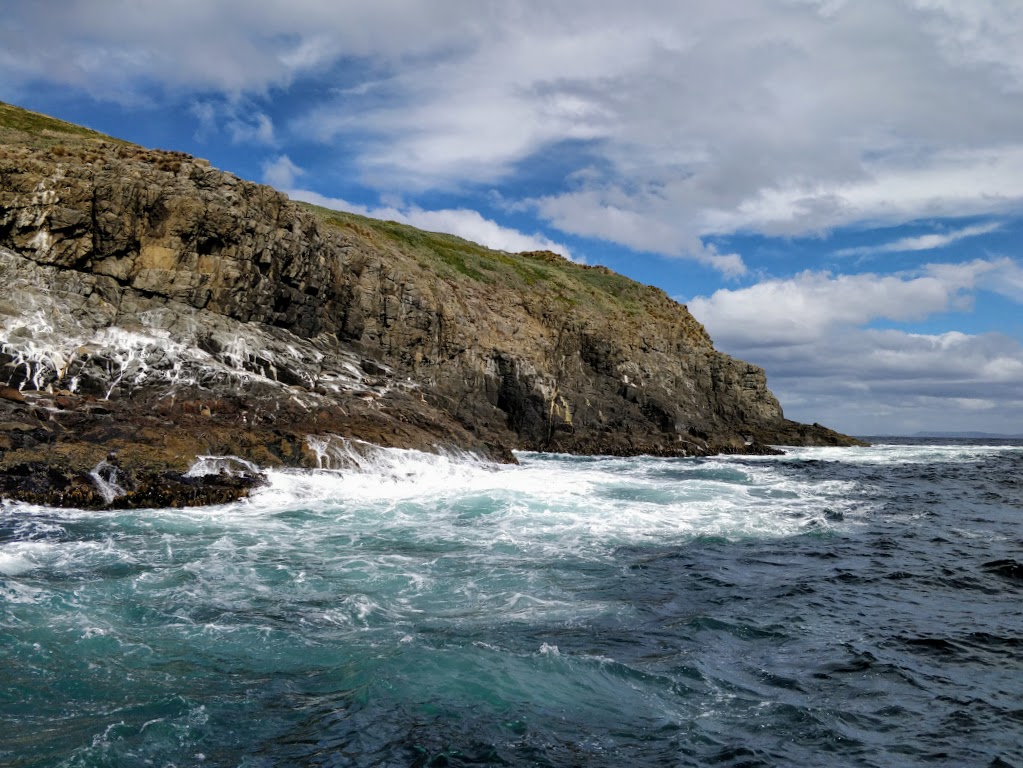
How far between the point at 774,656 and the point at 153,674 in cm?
812

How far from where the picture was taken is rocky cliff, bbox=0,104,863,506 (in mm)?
21953

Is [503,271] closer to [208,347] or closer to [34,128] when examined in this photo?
[34,128]

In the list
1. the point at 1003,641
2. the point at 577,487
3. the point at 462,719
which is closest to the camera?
the point at 462,719

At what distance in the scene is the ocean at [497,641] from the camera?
23.4 ft

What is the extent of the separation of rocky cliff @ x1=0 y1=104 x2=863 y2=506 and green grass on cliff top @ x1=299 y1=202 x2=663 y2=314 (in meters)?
6.47

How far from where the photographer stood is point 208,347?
96.4 feet

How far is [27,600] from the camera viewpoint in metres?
10.9

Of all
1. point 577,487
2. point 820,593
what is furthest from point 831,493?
point 820,593

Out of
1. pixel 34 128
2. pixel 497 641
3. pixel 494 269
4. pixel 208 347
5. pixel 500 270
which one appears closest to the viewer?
pixel 497 641

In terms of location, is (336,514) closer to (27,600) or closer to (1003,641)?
(27,600)

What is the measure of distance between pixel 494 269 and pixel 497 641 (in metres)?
59.8

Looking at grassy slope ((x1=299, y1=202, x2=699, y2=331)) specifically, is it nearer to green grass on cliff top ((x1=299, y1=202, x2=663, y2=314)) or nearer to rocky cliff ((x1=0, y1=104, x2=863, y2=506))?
green grass on cliff top ((x1=299, y1=202, x2=663, y2=314))

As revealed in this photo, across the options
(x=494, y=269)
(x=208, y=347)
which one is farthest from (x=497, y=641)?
(x=494, y=269)

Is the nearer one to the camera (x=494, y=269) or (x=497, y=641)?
(x=497, y=641)
